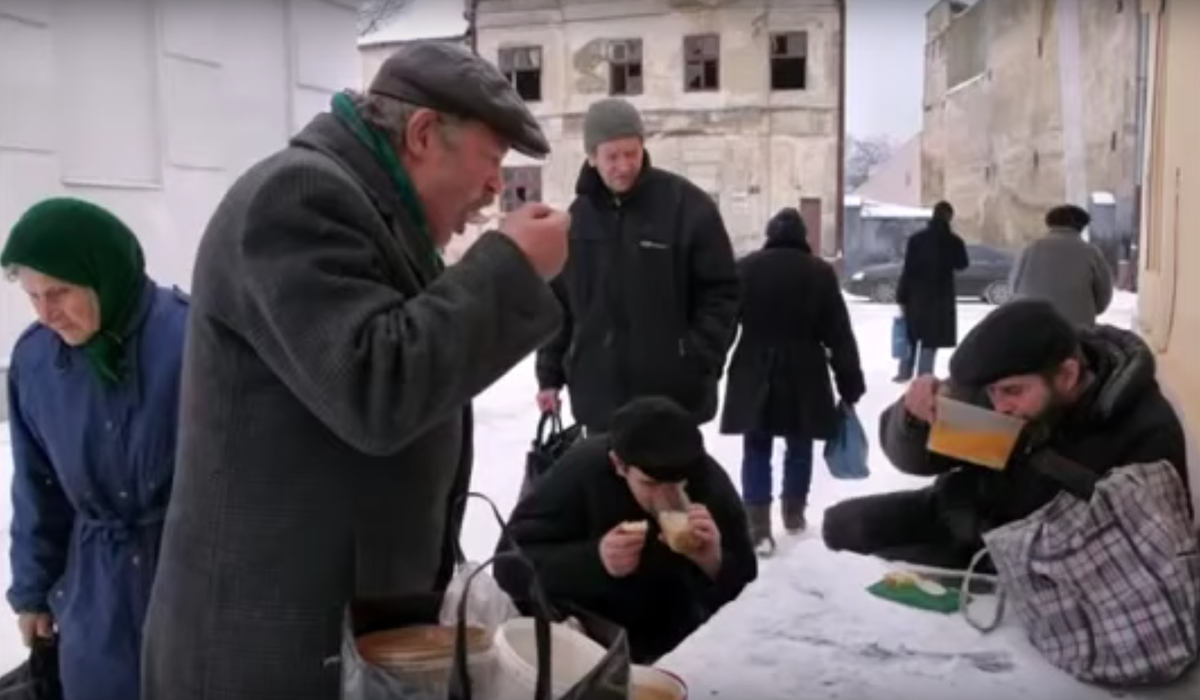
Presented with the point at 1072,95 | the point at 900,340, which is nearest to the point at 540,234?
the point at 900,340

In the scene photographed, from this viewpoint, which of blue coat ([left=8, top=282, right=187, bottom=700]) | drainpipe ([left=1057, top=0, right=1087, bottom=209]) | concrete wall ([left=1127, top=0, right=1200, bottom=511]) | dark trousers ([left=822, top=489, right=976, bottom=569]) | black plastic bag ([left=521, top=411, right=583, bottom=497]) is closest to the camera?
blue coat ([left=8, top=282, right=187, bottom=700])

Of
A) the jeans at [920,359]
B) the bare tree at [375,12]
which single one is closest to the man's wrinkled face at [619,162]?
the bare tree at [375,12]

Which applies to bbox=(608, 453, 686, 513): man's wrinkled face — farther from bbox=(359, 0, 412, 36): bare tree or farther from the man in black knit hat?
bbox=(359, 0, 412, 36): bare tree

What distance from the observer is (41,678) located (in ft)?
5.72

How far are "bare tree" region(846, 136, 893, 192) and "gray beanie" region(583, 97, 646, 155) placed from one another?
11598 mm

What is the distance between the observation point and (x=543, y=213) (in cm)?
101

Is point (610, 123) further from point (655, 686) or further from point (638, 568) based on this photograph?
point (655, 686)

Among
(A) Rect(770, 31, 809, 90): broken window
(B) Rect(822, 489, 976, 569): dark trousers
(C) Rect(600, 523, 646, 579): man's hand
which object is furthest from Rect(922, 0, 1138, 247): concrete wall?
(C) Rect(600, 523, 646, 579): man's hand

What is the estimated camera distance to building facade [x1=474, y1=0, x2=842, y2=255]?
1066 centimetres

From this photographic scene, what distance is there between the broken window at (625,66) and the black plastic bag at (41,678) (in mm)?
10315

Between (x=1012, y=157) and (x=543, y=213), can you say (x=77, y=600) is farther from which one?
(x=1012, y=157)

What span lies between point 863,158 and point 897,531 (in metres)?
14.6

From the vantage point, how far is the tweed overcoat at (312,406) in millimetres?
890

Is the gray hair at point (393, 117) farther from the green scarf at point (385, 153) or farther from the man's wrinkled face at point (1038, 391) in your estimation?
the man's wrinkled face at point (1038, 391)
